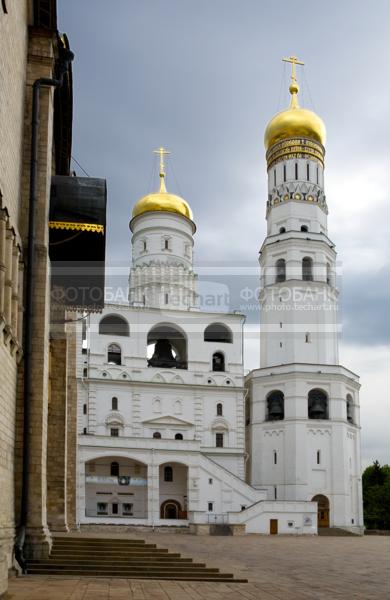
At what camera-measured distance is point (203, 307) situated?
168 ft

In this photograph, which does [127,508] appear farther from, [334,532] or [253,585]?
[253,585]

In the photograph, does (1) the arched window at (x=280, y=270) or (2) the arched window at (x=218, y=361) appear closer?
(2) the arched window at (x=218, y=361)

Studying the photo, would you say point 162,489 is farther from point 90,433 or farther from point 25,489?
point 25,489

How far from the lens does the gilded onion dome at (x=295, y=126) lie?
50906 mm

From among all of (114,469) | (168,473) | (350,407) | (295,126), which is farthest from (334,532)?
(295,126)

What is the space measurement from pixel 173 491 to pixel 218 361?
8600 mm

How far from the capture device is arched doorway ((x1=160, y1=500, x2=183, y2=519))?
44531 millimetres

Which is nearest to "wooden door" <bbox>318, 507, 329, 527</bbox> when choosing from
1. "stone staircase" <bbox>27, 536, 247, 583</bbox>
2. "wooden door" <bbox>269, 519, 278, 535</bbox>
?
"wooden door" <bbox>269, 519, 278, 535</bbox>

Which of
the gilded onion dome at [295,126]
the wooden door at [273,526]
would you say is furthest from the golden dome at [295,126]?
the wooden door at [273,526]

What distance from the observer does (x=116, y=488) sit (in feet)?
142

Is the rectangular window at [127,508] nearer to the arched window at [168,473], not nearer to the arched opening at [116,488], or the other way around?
the arched opening at [116,488]

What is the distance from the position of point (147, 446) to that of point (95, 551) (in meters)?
27.4

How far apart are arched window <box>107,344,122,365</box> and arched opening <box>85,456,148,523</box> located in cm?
601

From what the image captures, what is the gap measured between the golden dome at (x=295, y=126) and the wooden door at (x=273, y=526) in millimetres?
23345
